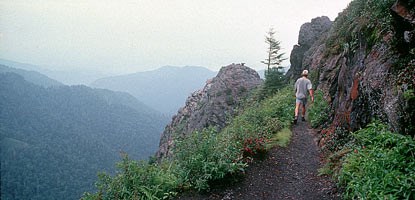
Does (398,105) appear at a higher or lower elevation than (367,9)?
lower

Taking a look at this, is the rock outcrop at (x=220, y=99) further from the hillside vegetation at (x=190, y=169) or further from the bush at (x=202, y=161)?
the bush at (x=202, y=161)

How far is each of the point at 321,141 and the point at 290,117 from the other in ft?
10.7

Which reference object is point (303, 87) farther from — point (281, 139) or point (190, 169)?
point (190, 169)

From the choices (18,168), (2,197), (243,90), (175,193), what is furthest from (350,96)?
(18,168)

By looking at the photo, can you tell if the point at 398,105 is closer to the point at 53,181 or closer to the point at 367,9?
the point at 367,9

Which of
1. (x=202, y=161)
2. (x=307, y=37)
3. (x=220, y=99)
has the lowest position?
(x=202, y=161)

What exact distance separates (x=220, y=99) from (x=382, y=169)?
3072cm

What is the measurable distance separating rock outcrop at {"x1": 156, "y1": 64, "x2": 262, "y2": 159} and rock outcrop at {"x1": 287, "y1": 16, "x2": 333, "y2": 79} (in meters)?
6.64

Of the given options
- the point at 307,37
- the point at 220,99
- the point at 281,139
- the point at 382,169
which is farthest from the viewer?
the point at 220,99

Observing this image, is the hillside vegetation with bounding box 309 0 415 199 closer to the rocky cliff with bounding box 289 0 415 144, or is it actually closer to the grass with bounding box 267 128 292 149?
the rocky cliff with bounding box 289 0 415 144

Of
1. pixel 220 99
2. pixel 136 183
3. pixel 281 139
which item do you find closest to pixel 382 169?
pixel 281 139

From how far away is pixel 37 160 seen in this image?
170 metres

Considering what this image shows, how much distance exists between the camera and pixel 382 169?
16.0ft

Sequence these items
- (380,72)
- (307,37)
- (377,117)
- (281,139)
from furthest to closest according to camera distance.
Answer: (307,37) < (281,139) < (380,72) < (377,117)
